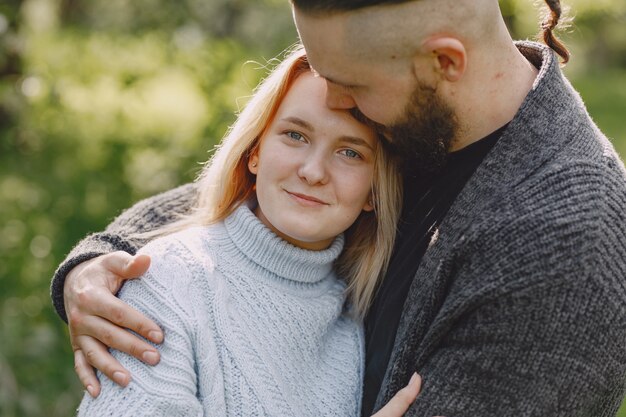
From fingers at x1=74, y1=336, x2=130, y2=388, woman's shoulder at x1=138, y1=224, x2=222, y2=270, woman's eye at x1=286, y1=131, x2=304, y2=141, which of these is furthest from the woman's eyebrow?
fingers at x1=74, y1=336, x2=130, y2=388

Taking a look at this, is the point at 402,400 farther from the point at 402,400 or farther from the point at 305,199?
the point at 305,199

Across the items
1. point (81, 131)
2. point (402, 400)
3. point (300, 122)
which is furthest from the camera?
point (81, 131)

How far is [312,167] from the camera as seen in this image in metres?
2.33

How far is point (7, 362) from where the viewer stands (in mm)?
4074

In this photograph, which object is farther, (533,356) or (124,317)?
(124,317)

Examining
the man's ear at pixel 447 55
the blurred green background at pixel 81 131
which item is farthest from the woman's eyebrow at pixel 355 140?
the blurred green background at pixel 81 131

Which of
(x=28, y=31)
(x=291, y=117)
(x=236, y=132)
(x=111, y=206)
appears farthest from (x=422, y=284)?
(x=28, y=31)

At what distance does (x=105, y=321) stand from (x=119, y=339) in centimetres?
11

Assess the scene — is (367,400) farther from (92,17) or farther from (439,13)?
(92,17)

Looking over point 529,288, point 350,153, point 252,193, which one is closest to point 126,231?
point 252,193

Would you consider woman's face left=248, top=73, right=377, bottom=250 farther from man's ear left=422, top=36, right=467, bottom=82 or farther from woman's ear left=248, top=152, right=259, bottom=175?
man's ear left=422, top=36, right=467, bottom=82

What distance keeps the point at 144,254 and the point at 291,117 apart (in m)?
0.57

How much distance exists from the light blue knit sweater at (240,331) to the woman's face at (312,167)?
86mm

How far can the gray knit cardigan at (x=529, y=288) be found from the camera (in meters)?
1.95
